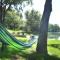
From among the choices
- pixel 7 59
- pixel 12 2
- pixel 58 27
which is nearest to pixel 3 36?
pixel 7 59

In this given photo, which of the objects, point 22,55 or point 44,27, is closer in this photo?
point 22,55

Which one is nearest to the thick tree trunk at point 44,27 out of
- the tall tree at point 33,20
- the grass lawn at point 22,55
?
the grass lawn at point 22,55

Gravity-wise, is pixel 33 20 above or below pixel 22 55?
below

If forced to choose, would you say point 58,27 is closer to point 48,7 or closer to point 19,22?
point 19,22

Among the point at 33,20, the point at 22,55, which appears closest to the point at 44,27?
the point at 22,55

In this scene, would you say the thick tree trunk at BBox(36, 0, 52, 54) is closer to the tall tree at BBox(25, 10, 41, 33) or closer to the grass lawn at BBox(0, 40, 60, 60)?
the grass lawn at BBox(0, 40, 60, 60)

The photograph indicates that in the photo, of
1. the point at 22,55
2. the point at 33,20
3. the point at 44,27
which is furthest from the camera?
the point at 33,20

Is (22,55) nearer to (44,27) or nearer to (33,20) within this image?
(44,27)

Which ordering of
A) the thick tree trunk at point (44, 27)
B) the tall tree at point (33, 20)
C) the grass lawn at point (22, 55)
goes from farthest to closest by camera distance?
the tall tree at point (33, 20)
the thick tree trunk at point (44, 27)
the grass lawn at point (22, 55)

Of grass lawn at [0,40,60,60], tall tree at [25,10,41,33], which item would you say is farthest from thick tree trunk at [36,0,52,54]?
tall tree at [25,10,41,33]

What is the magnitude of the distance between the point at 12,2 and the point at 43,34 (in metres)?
13.8

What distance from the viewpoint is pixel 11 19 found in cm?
6281

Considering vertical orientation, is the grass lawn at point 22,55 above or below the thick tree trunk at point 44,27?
below

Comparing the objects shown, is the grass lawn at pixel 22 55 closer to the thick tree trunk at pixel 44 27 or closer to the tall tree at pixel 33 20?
the thick tree trunk at pixel 44 27
